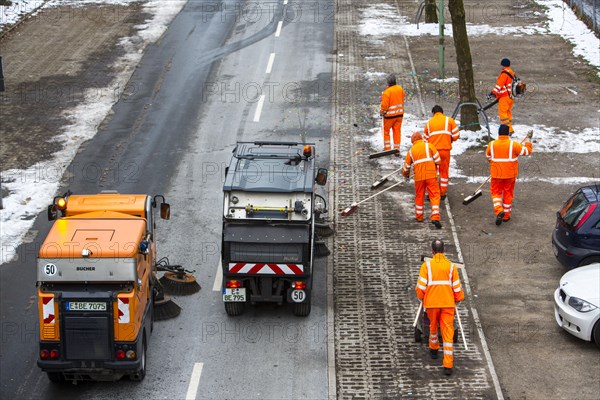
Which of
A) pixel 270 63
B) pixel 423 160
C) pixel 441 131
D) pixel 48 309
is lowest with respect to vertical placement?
pixel 48 309

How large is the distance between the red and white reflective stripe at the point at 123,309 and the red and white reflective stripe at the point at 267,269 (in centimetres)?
239

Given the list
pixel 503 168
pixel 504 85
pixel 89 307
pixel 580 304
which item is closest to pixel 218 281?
pixel 89 307

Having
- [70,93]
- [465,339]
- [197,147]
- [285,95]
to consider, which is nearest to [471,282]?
[465,339]

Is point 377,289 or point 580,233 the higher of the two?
point 580,233

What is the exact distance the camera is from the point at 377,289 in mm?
17609

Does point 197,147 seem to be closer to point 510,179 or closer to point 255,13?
point 510,179

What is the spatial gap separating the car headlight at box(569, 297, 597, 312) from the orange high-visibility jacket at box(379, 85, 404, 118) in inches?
330

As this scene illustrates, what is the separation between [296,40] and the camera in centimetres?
3247

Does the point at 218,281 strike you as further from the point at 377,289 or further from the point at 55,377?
the point at 55,377

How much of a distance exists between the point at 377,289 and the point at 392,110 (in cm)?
649

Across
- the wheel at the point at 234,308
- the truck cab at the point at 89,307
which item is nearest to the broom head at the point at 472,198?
the wheel at the point at 234,308

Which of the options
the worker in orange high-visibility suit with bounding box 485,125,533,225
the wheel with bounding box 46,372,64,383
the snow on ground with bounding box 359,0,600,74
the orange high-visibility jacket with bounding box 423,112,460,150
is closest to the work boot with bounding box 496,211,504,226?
the worker in orange high-visibility suit with bounding box 485,125,533,225

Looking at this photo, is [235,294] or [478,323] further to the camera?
[478,323]

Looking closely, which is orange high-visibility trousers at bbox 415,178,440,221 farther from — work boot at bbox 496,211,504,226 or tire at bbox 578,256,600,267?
tire at bbox 578,256,600,267
